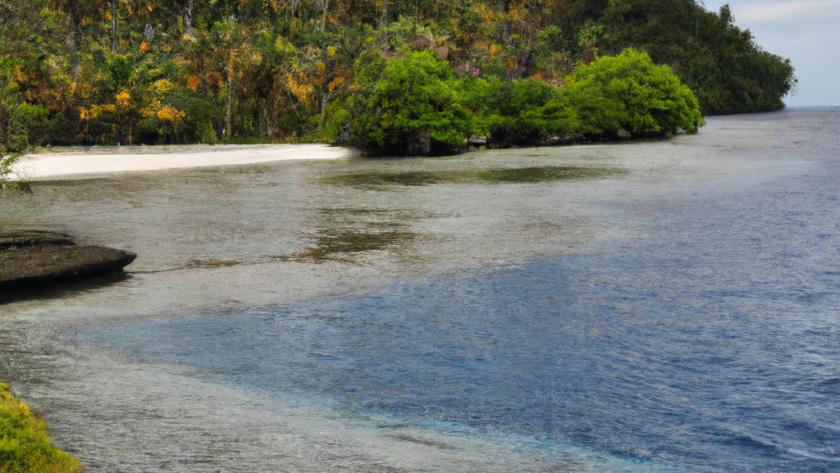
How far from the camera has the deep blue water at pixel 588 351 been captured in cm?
530

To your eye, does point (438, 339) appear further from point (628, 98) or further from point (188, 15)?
point (188, 15)

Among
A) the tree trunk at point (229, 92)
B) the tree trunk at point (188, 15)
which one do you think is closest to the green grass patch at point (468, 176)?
the tree trunk at point (229, 92)

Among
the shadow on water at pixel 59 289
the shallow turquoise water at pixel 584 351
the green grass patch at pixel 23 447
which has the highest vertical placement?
the green grass patch at pixel 23 447

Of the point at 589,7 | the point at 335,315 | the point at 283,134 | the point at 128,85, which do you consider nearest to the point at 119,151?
the point at 128,85

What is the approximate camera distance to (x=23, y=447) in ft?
12.4

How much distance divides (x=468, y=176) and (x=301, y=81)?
1352cm

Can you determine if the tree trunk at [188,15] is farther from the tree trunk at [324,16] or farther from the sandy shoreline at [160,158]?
the sandy shoreline at [160,158]

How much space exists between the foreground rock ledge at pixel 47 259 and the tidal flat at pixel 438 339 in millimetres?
317

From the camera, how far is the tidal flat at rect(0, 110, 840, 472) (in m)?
4.99

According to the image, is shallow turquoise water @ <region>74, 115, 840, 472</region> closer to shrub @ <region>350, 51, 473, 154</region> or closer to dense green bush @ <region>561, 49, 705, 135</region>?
shrub @ <region>350, 51, 473, 154</region>

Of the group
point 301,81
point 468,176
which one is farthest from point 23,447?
point 301,81

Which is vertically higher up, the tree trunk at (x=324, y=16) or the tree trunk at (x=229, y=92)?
the tree trunk at (x=324, y=16)

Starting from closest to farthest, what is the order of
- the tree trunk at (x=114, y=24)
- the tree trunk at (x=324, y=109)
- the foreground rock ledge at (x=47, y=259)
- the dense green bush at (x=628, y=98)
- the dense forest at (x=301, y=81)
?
1. the foreground rock ledge at (x=47, y=259)
2. the dense forest at (x=301, y=81)
3. the tree trunk at (x=324, y=109)
4. the dense green bush at (x=628, y=98)
5. the tree trunk at (x=114, y=24)

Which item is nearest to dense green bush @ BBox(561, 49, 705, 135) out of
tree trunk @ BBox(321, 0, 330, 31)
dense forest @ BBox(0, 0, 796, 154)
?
dense forest @ BBox(0, 0, 796, 154)
